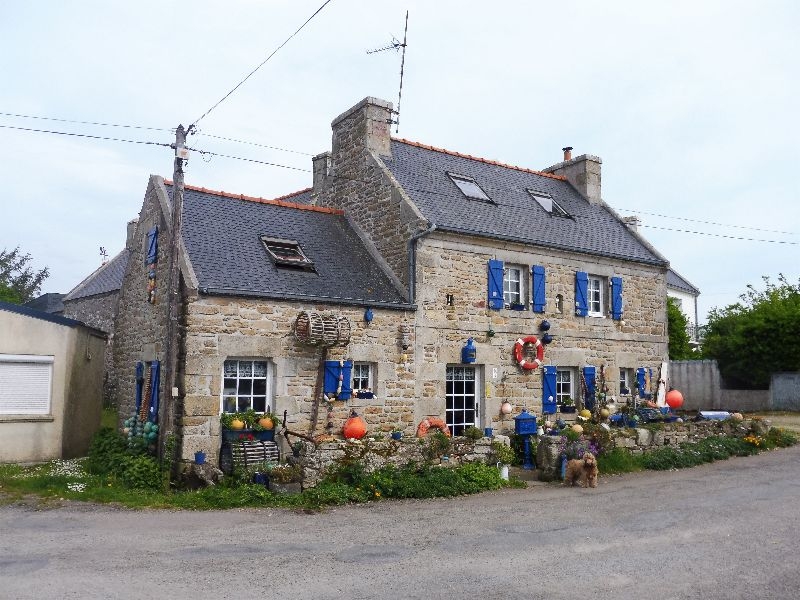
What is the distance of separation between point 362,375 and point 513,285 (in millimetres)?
4722

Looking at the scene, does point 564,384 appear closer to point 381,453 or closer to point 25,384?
point 381,453

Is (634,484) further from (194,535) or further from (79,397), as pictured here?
(79,397)

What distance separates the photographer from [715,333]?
3050cm

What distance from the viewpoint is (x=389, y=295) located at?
46.8ft

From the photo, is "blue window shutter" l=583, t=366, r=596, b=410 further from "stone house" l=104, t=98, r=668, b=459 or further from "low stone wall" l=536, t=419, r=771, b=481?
"low stone wall" l=536, t=419, r=771, b=481

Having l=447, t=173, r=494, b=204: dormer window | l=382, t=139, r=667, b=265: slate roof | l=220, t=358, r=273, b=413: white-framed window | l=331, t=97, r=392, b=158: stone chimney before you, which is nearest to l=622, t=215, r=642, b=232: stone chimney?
l=382, t=139, r=667, b=265: slate roof

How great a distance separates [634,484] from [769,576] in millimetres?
5698

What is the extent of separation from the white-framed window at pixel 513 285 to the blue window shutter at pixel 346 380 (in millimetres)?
4646

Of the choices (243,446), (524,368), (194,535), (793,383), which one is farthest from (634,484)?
(793,383)

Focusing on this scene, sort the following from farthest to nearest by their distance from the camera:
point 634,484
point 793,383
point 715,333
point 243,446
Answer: point 715,333 < point 793,383 < point 634,484 < point 243,446

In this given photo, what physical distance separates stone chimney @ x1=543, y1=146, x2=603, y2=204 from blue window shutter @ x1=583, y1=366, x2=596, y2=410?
5.97 m

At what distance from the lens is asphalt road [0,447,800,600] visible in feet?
21.4

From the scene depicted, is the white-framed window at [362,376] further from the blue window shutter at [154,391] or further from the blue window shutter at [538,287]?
the blue window shutter at [538,287]

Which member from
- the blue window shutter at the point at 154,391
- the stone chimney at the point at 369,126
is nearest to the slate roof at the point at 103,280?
the stone chimney at the point at 369,126
